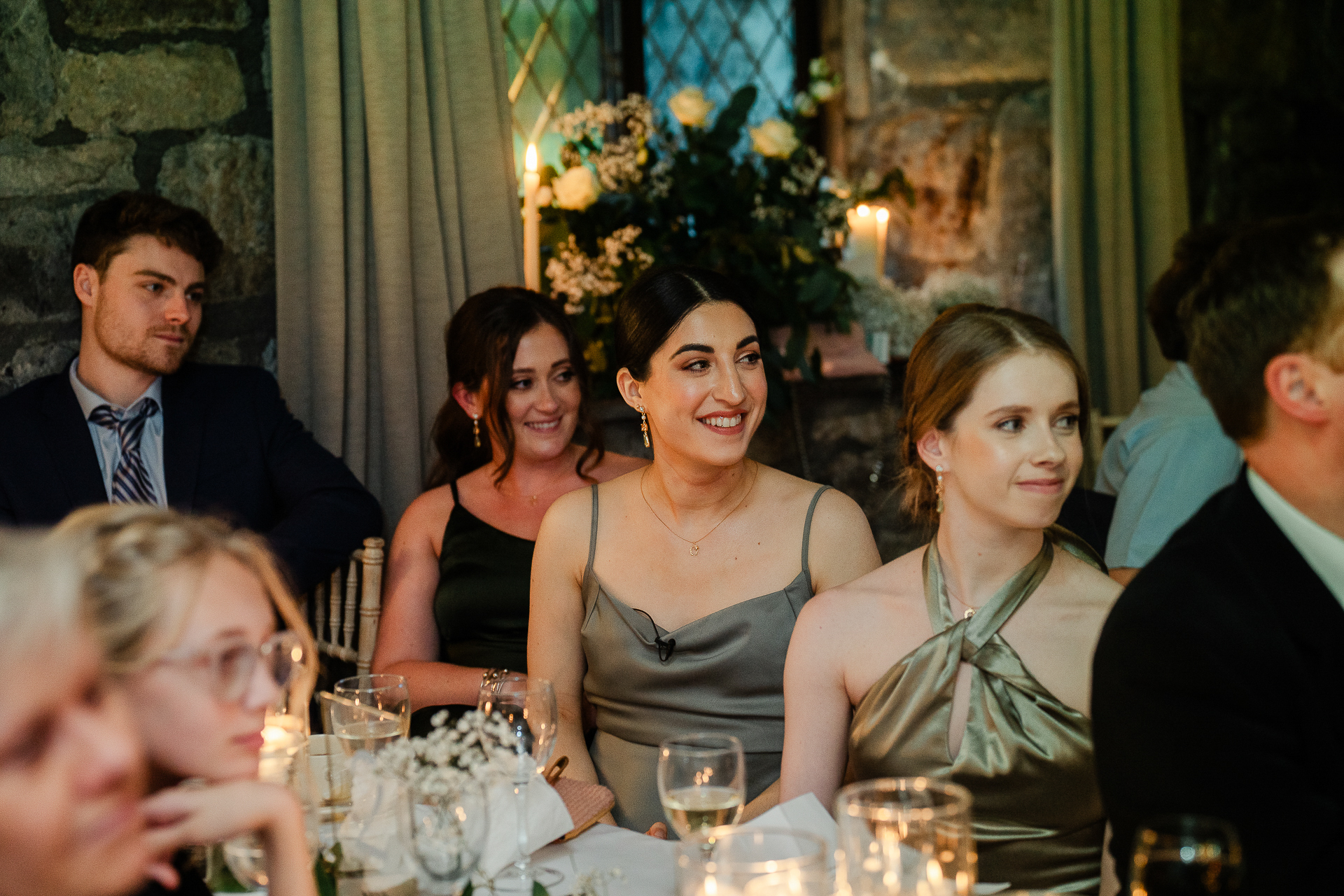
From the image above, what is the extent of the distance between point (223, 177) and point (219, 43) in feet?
1.09

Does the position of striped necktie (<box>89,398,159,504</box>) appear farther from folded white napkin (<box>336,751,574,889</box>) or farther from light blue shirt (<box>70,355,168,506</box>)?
folded white napkin (<box>336,751,574,889</box>)

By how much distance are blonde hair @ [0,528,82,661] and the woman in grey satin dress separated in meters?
1.44

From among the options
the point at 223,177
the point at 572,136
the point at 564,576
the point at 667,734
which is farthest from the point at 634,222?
the point at 667,734

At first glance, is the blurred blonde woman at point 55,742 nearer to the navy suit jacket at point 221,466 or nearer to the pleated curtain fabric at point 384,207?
the navy suit jacket at point 221,466

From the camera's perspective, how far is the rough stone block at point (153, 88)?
2.73m

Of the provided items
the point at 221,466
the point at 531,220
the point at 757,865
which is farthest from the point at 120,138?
the point at 757,865

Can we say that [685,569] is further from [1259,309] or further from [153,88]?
[153,88]

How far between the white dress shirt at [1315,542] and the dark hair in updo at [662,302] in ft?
3.98

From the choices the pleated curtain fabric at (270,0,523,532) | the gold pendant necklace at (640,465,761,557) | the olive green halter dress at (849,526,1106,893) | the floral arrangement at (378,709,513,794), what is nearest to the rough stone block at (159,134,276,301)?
the pleated curtain fabric at (270,0,523,532)

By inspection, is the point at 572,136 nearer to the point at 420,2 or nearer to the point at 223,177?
the point at 420,2

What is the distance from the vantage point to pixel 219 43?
285 centimetres

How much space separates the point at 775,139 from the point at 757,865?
2.61 metres

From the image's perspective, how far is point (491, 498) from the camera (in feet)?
9.09

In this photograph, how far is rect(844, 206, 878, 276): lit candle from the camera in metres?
3.54
